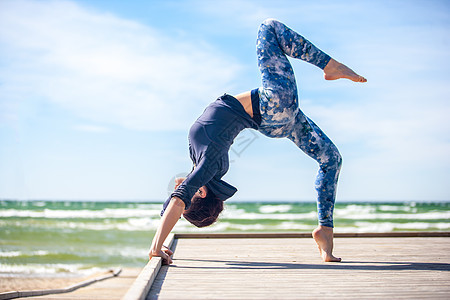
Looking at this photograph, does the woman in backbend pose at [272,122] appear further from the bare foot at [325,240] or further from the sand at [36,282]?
the sand at [36,282]

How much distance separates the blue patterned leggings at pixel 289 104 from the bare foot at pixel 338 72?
0.13ft

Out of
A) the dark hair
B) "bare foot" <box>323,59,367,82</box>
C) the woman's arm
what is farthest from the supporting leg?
the woman's arm

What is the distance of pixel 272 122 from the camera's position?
128 inches

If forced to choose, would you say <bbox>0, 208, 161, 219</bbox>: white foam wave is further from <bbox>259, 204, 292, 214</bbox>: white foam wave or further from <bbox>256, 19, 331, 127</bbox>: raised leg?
<bbox>256, 19, 331, 127</bbox>: raised leg

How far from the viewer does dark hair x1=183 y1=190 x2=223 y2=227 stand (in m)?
3.46

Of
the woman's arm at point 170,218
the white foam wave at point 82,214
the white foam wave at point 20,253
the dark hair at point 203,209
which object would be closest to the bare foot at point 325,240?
the dark hair at point 203,209

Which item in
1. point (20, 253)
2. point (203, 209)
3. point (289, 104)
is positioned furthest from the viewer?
point (20, 253)

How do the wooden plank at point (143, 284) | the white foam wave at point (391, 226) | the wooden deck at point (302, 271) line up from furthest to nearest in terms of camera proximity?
the white foam wave at point (391, 226) < the wooden deck at point (302, 271) < the wooden plank at point (143, 284)

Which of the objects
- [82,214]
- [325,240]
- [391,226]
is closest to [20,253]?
[325,240]

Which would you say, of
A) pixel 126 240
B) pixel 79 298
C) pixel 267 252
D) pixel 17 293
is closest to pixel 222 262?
pixel 267 252

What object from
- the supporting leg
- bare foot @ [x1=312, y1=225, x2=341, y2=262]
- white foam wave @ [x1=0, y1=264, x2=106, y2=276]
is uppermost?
the supporting leg

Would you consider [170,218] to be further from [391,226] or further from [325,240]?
[391,226]

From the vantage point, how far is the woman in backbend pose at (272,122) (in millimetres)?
3104

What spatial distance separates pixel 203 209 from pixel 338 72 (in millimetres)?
1388
